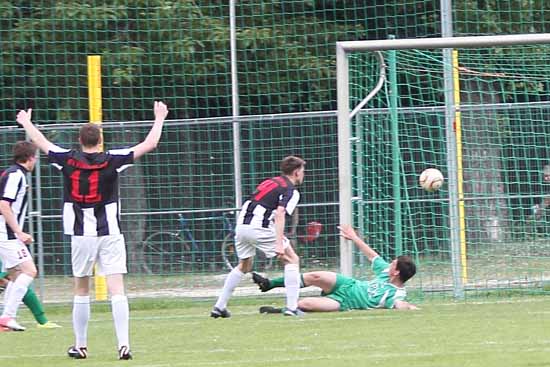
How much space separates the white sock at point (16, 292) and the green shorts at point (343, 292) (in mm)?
3119

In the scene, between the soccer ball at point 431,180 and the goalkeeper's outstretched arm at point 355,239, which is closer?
the goalkeeper's outstretched arm at point 355,239

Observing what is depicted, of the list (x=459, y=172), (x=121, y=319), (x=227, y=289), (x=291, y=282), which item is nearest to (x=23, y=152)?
(x=227, y=289)

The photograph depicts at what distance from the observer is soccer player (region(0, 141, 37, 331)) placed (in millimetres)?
13016

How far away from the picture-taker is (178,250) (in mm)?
16656

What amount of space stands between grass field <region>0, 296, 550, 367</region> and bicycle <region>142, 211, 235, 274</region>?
1.65m

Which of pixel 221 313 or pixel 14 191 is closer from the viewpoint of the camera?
pixel 14 191

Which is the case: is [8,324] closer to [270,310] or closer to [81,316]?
[270,310]

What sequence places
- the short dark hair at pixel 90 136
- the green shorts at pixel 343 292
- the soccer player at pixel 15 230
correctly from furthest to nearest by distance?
the green shorts at pixel 343 292 < the soccer player at pixel 15 230 < the short dark hair at pixel 90 136

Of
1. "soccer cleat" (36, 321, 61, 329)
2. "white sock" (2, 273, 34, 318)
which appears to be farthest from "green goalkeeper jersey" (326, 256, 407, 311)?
"white sock" (2, 273, 34, 318)

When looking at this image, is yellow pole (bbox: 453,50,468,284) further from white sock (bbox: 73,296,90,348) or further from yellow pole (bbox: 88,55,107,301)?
white sock (bbox: 73,296,90,348)

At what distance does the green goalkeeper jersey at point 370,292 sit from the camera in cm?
1386

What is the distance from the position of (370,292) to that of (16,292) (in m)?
3.58

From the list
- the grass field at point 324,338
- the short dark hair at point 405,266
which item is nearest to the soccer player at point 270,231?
the grass field at point 324,338

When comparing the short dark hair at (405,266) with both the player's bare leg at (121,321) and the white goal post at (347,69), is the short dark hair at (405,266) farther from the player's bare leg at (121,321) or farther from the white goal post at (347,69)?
the player's bare leg at (121,321)
